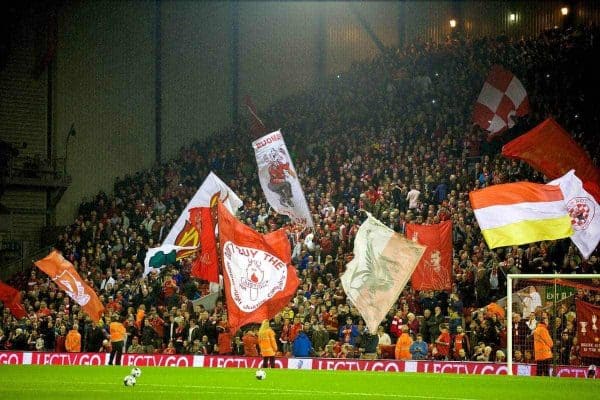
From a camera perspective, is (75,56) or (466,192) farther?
(75,56)

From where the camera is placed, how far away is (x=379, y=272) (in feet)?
80.7

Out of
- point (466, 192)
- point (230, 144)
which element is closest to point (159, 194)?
point (230, 144)

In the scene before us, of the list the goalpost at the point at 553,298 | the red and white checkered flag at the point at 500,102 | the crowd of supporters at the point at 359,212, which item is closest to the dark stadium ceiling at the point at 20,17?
the crowd of supporters at the point at 359,212

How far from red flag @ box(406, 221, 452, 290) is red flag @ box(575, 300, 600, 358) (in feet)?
11.7

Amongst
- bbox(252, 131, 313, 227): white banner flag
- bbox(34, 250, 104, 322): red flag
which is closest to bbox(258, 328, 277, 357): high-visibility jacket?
bbox(252, 131, 313, 227): white banner flag

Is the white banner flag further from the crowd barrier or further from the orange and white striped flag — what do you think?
the orange and white striped flag

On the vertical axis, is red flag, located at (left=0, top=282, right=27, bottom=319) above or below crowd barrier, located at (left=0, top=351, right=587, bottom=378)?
above

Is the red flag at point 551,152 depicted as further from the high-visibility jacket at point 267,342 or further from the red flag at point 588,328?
the high-visibility jacket at point 267,342

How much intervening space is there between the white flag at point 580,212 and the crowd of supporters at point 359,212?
3595mm

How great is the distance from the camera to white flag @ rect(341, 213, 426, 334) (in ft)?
79.6

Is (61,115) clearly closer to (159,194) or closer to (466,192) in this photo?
(159,194)

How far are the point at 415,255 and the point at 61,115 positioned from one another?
23.9 m

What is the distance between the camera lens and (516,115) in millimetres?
33375

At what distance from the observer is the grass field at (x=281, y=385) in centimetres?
1725
